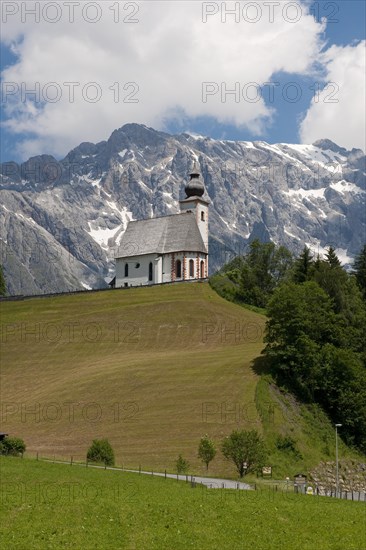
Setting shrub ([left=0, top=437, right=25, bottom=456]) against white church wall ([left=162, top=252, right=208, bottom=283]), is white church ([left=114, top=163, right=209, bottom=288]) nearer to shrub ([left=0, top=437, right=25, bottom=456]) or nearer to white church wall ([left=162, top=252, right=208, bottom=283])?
white church wall ([left=162, top=252, right=208, bottom=283])

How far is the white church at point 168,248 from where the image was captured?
120312 millimetres

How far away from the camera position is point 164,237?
12438 centimetres

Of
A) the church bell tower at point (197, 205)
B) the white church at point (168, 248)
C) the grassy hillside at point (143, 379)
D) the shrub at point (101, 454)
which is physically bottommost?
the shrub at point (101, 454)

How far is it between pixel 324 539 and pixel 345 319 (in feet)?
190

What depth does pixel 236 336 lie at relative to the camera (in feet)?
292

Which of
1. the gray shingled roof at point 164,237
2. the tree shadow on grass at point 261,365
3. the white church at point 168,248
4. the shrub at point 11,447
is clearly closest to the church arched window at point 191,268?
the white church at point 168,248

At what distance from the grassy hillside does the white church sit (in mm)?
10276

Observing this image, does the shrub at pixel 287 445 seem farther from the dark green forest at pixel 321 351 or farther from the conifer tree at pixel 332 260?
the conifer tree at pixel 332 260

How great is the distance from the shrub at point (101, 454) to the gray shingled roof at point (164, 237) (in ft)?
228

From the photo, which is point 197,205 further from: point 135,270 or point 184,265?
point 135,270

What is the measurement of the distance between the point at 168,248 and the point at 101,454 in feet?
239

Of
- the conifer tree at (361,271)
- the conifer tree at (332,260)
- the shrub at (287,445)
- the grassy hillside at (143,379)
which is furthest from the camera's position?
the conifer tree at (361,271)

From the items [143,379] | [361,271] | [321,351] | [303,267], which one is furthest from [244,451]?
[361,271]

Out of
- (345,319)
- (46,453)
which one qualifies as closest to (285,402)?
(345,319)
